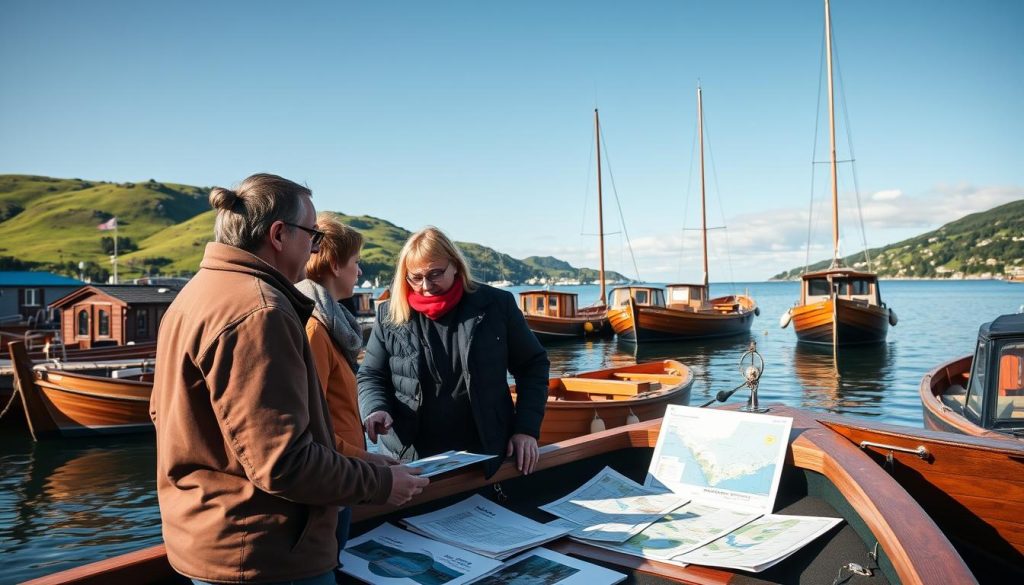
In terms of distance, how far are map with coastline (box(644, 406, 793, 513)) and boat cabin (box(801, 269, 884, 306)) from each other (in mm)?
26621

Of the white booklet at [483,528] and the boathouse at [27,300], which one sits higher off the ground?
the boathouse at [27,300]

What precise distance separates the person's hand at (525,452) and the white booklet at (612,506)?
0.54ft

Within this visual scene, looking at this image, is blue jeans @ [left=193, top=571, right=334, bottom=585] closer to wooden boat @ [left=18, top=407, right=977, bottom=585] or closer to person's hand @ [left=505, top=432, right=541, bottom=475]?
wooden boat @ [left=18, top=407, right=977, bottom=585]

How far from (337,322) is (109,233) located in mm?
158881

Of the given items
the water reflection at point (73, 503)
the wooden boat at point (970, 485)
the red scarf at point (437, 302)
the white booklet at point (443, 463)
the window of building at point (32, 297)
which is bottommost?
the water reflection at point (73, 503)

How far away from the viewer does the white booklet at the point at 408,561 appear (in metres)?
2.03

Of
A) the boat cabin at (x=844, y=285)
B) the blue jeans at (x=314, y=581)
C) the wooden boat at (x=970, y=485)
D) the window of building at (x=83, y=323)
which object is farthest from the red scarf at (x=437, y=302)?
the boat cabin at (x=844, y=285)

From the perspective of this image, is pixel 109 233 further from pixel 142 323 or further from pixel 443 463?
pixel 443 463

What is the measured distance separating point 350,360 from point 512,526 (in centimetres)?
81

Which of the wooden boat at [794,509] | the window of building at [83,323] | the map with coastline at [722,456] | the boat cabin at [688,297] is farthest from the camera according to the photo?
the boat cabin at [688,297]

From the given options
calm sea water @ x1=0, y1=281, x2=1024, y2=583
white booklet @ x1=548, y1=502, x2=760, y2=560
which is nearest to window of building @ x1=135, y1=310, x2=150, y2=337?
calm sea water @ x1=0, y1=281, x2=1024, y2=583

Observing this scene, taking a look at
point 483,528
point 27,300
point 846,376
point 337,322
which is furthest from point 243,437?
point 27,300

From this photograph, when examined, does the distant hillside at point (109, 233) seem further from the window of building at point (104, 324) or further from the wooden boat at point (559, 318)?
the window of building at point (104, 324)

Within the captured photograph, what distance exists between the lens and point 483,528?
2.38 meters
